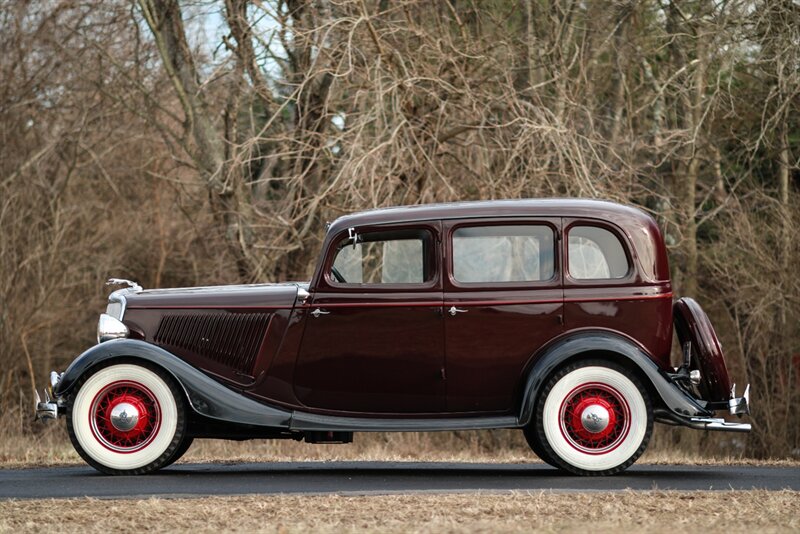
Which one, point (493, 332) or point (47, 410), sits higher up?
point (493, 332)

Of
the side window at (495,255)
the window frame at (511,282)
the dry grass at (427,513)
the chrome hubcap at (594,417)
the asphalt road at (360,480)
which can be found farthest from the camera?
the side window at (495,255)

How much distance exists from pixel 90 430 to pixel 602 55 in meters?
12.5

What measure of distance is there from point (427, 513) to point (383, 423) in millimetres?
1849

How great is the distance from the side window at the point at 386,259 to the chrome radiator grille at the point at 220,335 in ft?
2.33

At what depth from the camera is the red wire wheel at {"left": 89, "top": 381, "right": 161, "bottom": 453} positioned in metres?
8.36

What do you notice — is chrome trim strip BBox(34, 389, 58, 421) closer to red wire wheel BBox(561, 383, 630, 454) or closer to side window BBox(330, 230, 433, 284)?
side window BBox(330, 230, 433, 284)

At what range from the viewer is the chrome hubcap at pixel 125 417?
8.31 metres

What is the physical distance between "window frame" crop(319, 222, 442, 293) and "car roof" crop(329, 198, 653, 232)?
0.05 m

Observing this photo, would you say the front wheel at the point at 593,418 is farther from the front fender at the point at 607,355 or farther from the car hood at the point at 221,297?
the car hood at the point at 221,297

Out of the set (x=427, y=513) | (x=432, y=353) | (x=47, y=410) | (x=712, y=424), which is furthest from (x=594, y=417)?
(x=47, y=410)

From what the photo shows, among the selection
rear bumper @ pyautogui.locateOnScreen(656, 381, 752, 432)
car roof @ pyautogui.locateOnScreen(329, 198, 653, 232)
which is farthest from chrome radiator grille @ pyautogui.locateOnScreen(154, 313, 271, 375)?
rear bumper @ pyautogui.locateOnScreen(656, 381, 752, 432)

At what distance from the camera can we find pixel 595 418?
8.26 m

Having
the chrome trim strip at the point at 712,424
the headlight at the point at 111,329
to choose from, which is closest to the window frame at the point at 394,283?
the headlight at the point at 111,329

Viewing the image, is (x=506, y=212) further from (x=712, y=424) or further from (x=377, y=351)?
(x=712, y=424)
